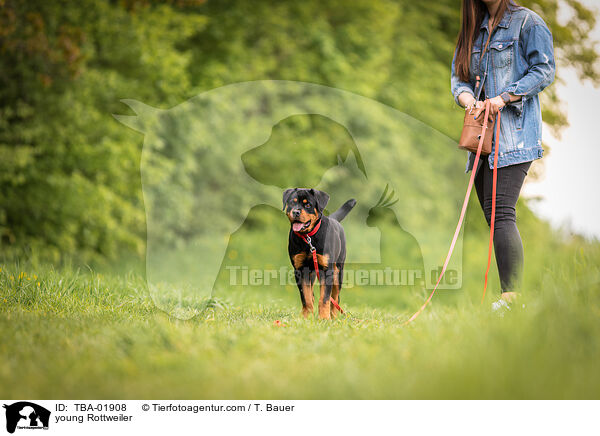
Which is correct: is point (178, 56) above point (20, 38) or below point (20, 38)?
above

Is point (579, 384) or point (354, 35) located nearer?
point (579, 384)

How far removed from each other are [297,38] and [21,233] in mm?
6331

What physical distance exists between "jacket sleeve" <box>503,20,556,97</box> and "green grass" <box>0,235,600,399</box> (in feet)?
3.85

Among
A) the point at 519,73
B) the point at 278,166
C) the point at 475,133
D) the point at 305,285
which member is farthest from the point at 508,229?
the point at 278,166

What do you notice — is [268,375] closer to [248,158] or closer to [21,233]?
[248,158]

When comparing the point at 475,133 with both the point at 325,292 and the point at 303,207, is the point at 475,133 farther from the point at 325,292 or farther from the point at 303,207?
the point at 325,292

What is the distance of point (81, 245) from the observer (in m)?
8.80

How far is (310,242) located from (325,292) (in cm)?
41

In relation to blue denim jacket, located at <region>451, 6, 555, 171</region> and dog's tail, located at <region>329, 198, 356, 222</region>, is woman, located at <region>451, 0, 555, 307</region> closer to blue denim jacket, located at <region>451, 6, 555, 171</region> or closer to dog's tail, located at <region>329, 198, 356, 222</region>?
blue denim jacket, located at <region>451, 6, 555, 171</region>

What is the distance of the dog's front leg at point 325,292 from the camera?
4086mm

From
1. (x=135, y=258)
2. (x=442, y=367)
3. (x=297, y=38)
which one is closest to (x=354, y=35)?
(x=297, y=38)

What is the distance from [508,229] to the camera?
342cm

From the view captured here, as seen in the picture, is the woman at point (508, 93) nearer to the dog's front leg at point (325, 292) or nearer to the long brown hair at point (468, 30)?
the long brown hair at point (468, 30)
